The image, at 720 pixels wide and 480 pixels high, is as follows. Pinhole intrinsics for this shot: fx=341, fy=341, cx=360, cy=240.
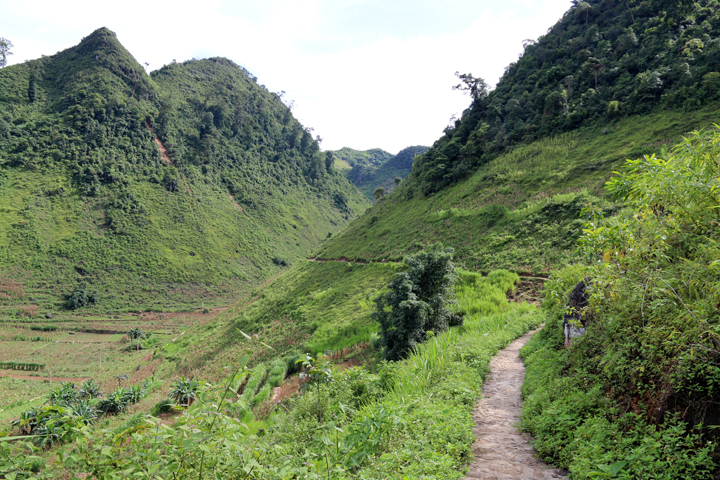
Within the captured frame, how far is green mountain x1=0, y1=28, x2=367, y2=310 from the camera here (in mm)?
55625

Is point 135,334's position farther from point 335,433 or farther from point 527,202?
point 335,433

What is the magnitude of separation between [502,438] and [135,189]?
82754 millimetres

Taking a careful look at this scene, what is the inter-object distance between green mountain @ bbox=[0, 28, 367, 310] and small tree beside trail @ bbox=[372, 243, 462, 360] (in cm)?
5183

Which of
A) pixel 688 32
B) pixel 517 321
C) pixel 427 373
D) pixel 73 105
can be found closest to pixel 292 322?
pixel 517 321

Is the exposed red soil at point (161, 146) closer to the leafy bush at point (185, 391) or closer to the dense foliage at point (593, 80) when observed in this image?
the dense foliage at point (593, 80)

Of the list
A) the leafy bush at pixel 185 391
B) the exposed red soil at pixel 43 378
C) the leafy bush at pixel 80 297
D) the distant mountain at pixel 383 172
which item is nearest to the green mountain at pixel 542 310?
the leafy bush at pixel 185 391

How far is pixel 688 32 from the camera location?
3331cm

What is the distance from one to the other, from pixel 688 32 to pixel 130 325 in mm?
70696

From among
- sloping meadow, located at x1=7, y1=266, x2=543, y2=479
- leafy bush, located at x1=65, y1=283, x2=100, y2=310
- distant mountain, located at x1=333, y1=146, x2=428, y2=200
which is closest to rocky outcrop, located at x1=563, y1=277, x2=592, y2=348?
sloping meadow, located at x1=7, y1=266, x2=543, y2=479

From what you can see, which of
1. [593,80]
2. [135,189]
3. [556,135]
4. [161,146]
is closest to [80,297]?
[135,189]

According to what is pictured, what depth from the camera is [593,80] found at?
124 ft

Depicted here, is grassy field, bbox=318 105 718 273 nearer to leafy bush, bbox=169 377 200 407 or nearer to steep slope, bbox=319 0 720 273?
steep slope, bbox=319 0 720 273

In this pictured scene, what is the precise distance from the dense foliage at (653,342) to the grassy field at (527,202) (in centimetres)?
1298

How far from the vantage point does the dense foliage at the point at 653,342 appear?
2865 mm
